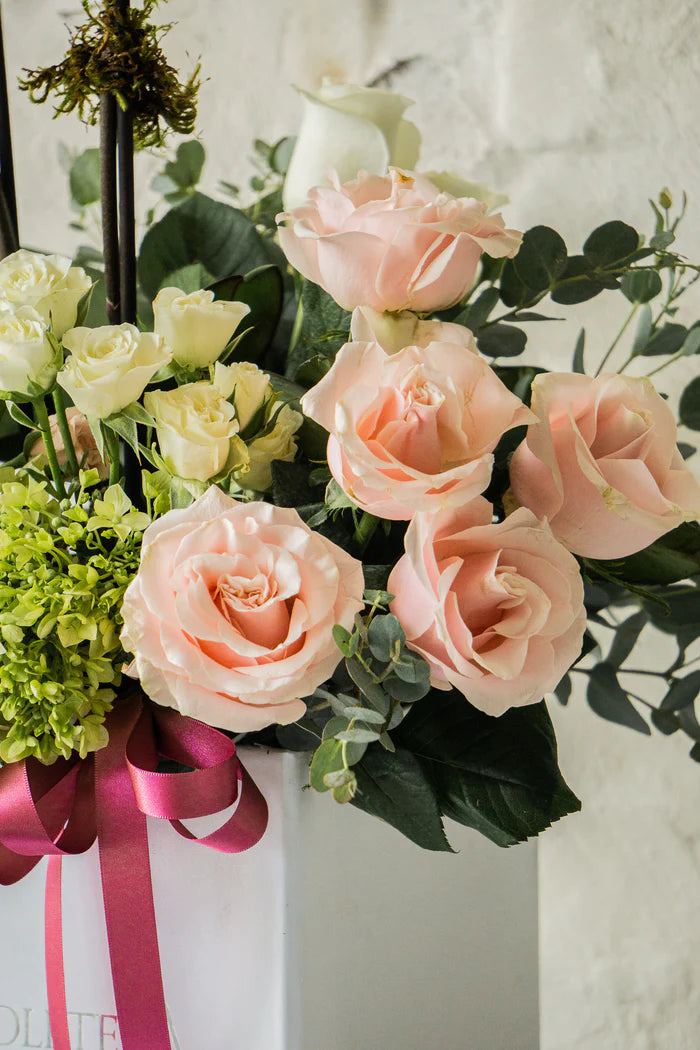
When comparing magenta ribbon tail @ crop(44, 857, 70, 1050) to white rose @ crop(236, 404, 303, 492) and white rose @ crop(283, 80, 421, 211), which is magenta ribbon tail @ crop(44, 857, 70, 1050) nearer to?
white rose @ crop(236, 404, 303, 492)

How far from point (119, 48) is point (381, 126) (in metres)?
0.18

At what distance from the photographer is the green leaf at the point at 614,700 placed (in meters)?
0.55

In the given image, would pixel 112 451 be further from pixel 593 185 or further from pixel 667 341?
pixel 593 185

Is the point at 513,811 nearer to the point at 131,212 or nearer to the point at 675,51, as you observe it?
the point at 131,212

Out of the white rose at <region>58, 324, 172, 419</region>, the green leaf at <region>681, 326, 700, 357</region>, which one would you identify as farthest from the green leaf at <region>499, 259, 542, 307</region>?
the white rose at <region>58, 324, 172, 419</region>

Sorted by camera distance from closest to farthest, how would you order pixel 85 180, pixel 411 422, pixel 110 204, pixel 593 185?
pixel 411 422 → pixel 110 204 → pixel 85 180 → pixel 593 185

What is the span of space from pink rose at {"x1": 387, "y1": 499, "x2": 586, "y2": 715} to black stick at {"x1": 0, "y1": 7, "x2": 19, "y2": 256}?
27 centimetres

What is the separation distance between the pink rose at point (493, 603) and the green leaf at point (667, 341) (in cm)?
25

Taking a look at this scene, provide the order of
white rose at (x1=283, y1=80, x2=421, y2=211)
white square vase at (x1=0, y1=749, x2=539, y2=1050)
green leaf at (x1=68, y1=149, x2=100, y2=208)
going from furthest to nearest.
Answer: green leaf at (x1=68, y1=149, x2=100, y2=208)
white rose at (x1=283, y1=80, x2=421, y2=211)
white square vase at (x1=0, y1=749, x2=539, y2=1050)

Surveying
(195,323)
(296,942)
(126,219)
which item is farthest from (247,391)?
(296,942)

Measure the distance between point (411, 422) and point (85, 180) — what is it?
1.51ft

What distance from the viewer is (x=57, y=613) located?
379 mm

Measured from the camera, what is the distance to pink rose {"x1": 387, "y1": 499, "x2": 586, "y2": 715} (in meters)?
0.33

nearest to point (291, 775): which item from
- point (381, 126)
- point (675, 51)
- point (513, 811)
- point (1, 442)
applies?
point (513, 811)
